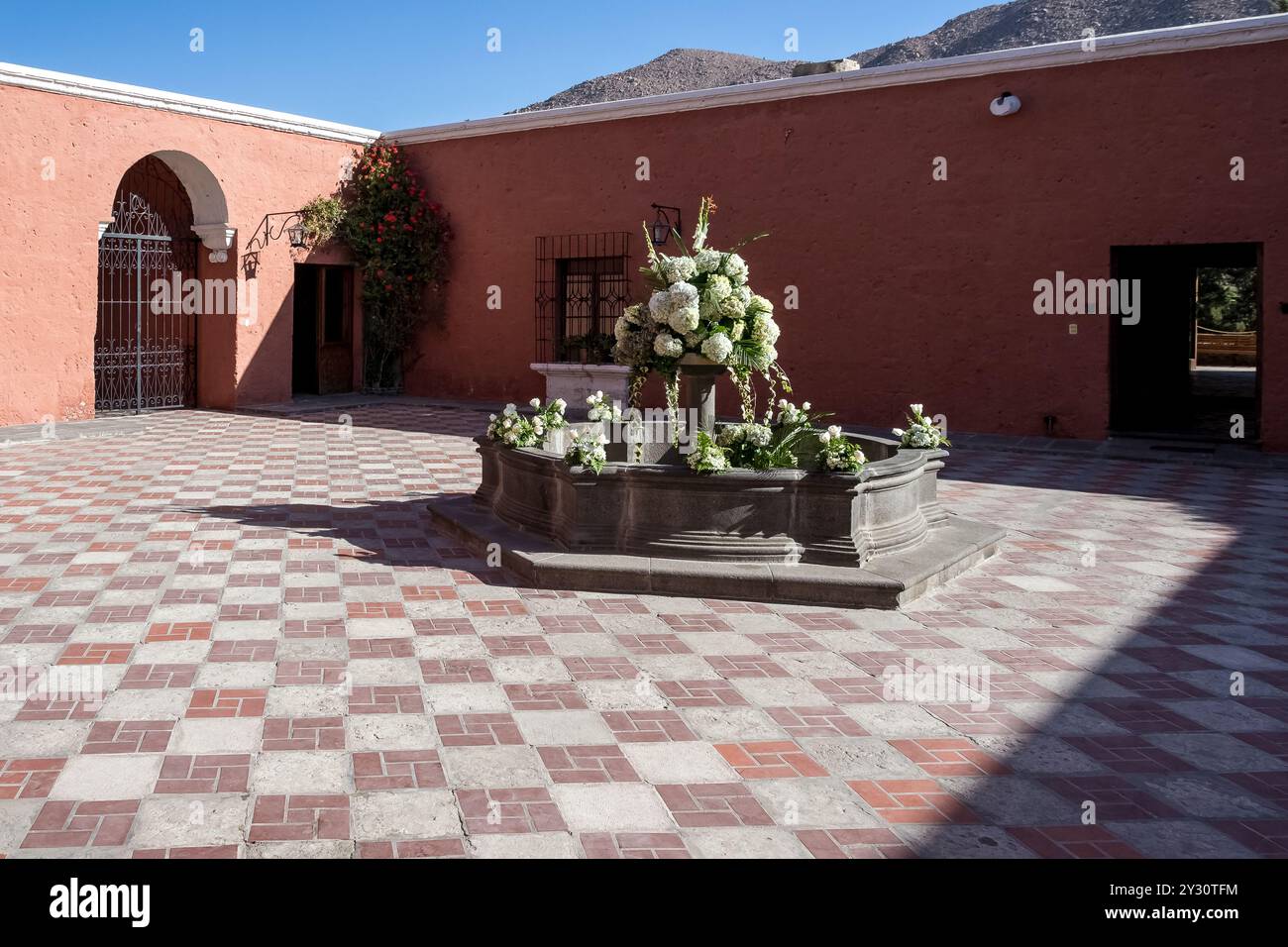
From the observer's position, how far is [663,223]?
14656 mm

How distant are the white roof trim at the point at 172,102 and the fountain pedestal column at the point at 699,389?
9644 mm

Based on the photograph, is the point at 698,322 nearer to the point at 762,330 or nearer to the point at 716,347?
the point at 716,347

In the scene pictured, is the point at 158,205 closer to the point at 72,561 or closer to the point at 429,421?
the point at 429,421

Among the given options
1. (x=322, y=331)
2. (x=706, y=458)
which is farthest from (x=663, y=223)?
(x=706, y=458)

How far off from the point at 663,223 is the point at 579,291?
1.83 meters

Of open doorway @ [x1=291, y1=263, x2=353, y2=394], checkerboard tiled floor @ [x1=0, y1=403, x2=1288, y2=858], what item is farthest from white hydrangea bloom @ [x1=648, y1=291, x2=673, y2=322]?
open doorway @ [x1=291, y1=263, x2=353, y2=394]

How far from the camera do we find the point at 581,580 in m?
6.04

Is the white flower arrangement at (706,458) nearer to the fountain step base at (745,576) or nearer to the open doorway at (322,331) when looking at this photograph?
the fountain step base at (745,576)

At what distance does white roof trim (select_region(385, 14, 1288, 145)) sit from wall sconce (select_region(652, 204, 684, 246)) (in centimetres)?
128

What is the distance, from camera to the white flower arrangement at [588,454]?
6348mm

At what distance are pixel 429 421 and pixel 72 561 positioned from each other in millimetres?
7855

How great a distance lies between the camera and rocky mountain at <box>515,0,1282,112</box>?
1439 inches
